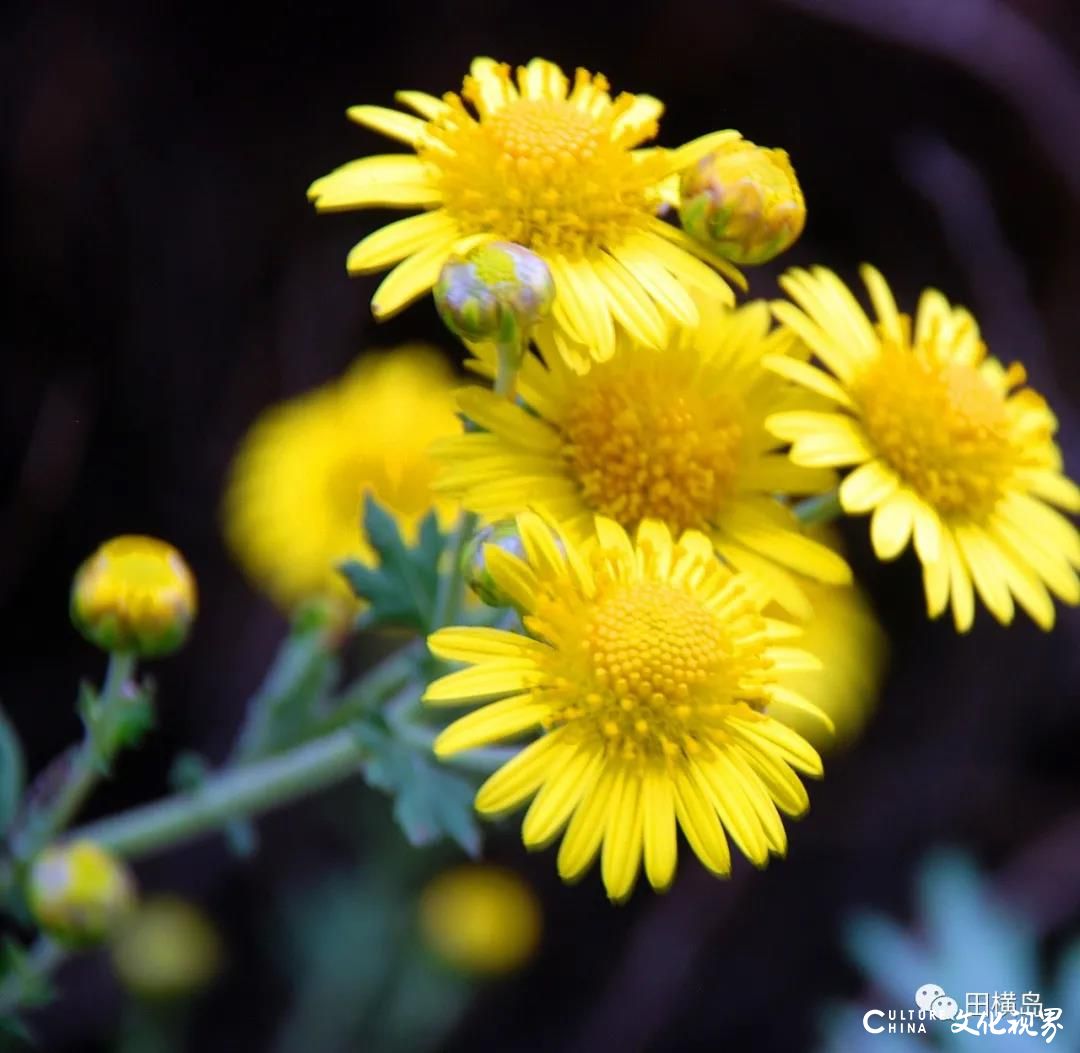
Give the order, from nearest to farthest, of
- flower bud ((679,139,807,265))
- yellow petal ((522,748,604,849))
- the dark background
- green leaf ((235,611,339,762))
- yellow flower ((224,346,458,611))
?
1. yellow petal ((522,748,604,849))
2. flower bud ((679,139,807,265))
3. green leaf ((235,611,339,762))
4. yellow flower ((224,346,458,611))
5. the dark background

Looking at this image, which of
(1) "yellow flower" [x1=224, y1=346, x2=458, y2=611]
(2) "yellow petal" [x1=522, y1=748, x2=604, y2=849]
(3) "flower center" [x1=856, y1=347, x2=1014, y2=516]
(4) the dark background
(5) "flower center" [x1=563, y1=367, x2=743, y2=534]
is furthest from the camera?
(4) the dark background

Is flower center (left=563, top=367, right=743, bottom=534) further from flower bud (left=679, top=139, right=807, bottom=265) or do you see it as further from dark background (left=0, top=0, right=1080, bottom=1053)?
dark background (left=0, top=0, right=1080, bottom=1053)

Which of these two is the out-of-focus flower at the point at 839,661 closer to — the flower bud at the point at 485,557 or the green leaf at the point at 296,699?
the green leaf at the point at 296,699

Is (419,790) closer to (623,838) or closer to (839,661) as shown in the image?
(623,838)

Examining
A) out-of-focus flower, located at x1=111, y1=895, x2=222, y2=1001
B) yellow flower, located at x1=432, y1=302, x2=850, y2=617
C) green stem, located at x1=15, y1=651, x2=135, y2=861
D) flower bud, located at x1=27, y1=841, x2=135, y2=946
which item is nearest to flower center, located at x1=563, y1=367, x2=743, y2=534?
yellow flower, located at x1=432, y1=302, x2=850, y2=617

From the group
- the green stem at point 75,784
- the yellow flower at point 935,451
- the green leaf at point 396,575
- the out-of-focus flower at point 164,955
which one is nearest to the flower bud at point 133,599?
the green stem at point 75,784

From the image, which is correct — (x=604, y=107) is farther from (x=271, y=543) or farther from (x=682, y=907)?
(x=682, y=907)
